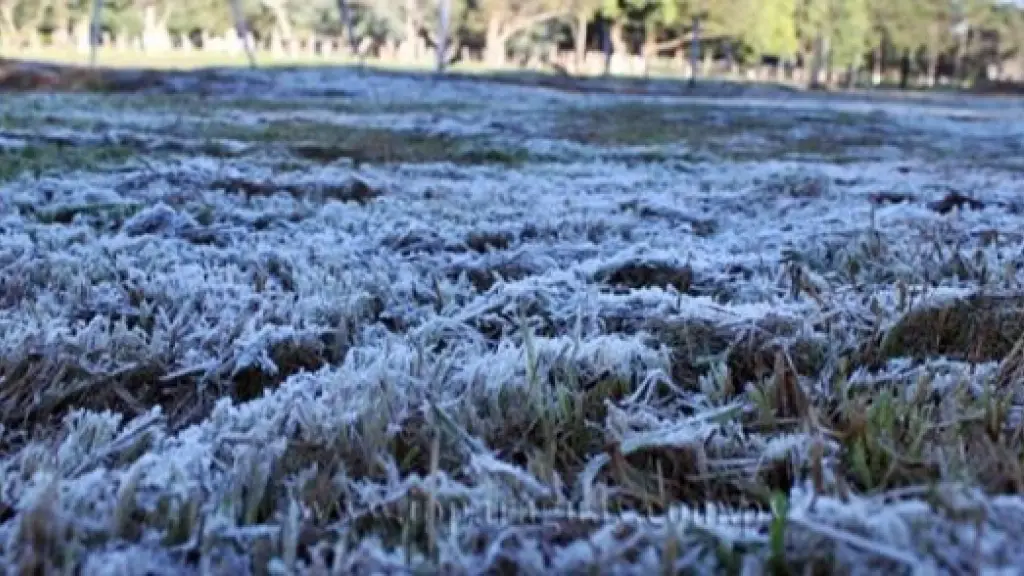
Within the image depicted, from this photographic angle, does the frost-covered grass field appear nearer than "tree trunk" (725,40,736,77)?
Yes

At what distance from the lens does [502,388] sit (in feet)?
4.05

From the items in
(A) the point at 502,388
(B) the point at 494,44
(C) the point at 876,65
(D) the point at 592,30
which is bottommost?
(A) the point at 502,388

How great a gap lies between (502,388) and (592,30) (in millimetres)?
63167

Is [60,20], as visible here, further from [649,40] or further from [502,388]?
[502,388]

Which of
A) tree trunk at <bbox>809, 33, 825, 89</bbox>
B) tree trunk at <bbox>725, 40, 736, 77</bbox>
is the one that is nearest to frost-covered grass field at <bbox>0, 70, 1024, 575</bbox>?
tree trunk at <bbox>809, 33, 825, 89</bbox>

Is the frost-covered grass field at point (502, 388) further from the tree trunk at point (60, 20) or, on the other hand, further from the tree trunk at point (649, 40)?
the tree trunk at point (60, 20)

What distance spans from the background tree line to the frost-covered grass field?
124 feet

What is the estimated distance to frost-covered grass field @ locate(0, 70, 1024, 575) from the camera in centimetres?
78

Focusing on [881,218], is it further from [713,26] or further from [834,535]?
[713,26]

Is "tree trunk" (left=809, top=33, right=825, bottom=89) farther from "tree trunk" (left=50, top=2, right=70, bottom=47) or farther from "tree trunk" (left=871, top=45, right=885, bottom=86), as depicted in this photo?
"tree trunk" (left=50, top=2, right=70, bottom=47)

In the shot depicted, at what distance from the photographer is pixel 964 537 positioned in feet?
2.31

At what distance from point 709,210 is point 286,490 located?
2814mm

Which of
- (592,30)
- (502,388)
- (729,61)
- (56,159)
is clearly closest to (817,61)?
(729,61)

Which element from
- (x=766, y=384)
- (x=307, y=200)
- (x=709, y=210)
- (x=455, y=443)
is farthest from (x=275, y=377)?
(x=709, y=210)
